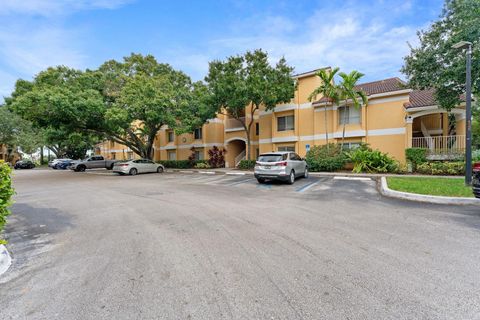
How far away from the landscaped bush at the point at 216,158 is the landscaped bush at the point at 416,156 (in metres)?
17.1

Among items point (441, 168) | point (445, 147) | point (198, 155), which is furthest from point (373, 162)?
→ point (198, 155)

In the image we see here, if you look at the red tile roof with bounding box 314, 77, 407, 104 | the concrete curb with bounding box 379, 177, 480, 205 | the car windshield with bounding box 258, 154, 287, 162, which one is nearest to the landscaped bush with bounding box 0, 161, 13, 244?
the car windshield with bounding box 258, 154, 287, 162

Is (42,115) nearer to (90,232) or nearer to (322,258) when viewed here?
(90,232)

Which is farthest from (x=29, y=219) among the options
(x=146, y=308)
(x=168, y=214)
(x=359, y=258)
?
(x=359, y=258)

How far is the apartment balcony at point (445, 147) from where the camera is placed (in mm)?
15438

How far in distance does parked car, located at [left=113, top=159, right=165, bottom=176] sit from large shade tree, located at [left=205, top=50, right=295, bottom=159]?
8.47 metres

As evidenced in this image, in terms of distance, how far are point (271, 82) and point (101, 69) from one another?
16.5 meters

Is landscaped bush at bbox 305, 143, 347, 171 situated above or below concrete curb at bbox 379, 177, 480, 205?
above

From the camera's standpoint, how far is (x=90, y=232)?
5.36 meters

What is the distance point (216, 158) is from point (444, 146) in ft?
64.1

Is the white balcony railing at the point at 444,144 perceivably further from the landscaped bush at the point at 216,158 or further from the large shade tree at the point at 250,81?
the landscaped bush at the point at 216,158

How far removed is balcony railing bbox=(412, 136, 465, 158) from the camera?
15531 millimetres

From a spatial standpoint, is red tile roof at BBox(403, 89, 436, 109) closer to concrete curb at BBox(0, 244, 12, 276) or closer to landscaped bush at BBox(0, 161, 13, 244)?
landscaped bush at BBox(0, 161, 13, 244)

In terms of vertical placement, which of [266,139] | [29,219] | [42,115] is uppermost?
[42,115]
